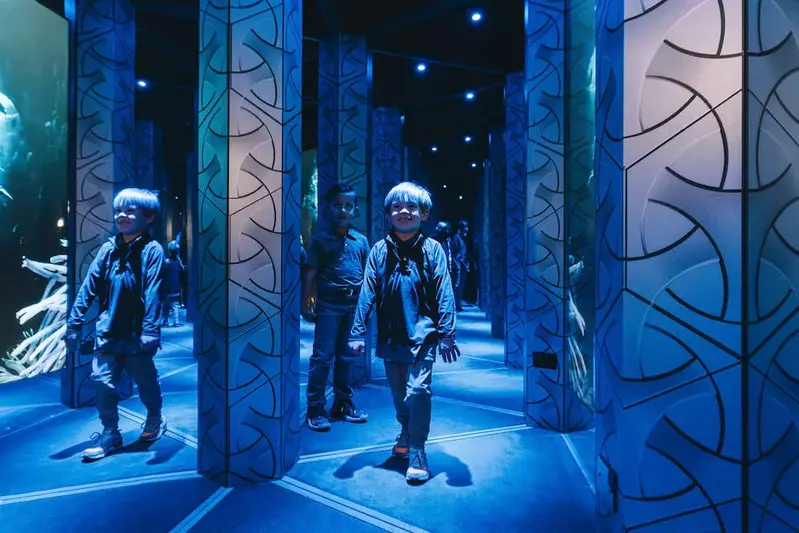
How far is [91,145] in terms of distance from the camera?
3.73 metres

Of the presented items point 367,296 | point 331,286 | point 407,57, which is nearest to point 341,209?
point 331,286

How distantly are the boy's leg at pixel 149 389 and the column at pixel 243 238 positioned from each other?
A: 2.01ft

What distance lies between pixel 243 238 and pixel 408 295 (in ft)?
2.85

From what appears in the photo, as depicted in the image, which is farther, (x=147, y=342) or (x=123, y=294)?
(x=123, y=294)

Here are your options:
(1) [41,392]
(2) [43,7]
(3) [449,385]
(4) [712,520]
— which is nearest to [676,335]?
(4) [712,520]

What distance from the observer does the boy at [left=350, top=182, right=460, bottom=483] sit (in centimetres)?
243

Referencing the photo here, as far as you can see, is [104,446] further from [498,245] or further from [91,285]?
[498,245]

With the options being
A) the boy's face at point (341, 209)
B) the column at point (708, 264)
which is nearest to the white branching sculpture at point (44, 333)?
the boy's face at point (341, 209)

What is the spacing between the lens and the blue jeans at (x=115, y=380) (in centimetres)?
272

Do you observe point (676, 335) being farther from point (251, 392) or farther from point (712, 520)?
point (251, 392)

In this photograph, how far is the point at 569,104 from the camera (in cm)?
323

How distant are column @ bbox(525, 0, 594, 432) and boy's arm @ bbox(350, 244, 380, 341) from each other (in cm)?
134

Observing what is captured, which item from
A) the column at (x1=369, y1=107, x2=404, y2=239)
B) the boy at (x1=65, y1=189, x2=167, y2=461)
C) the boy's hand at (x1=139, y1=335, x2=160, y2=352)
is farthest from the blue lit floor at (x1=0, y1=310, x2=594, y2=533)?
the column at (x1=369, y1=107, x2=404, y2=239)

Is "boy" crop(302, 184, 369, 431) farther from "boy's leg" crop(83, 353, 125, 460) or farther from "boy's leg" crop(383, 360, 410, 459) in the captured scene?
"boy's leg" crop(83, 353, 125, 460)
